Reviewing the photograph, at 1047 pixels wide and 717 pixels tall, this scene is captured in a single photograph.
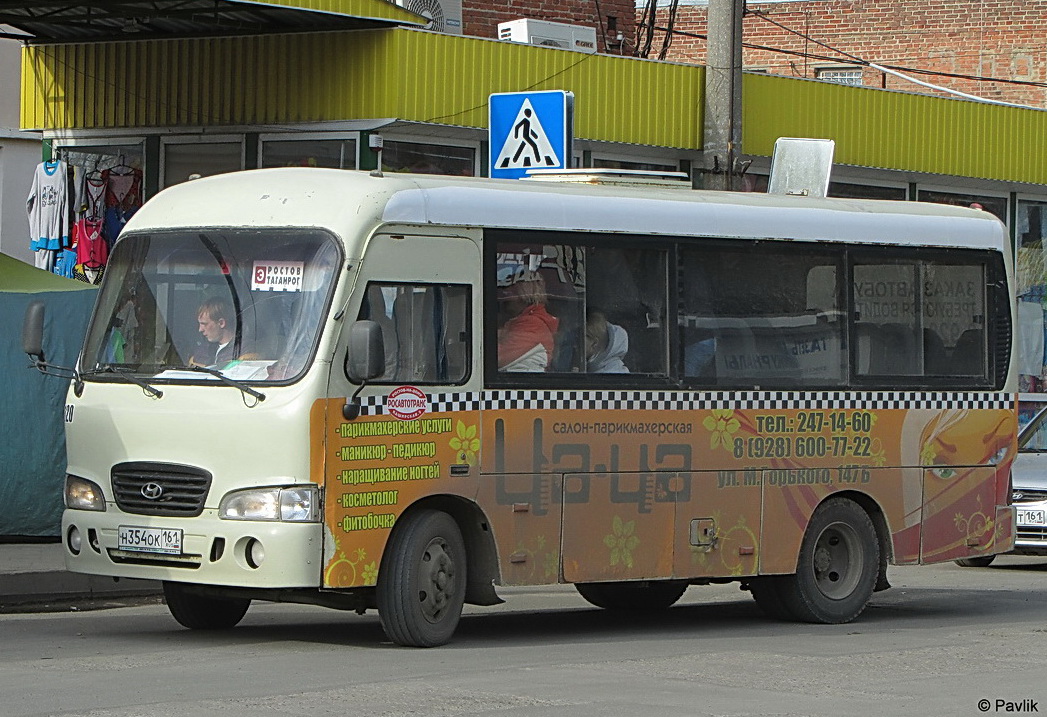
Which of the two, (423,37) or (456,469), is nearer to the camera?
(456,469)

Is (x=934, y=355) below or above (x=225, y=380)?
above

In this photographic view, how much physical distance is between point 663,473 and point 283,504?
110 inches

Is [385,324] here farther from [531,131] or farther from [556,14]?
[556,14]

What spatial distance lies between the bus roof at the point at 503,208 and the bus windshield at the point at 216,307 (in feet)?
0.42

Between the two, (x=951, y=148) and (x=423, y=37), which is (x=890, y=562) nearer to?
(x=423, y=37)

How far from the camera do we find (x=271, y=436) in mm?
10359

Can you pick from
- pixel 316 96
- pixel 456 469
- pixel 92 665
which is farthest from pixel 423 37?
pixel 92 665

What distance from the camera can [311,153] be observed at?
18.7m

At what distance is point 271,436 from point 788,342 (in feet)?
13.4

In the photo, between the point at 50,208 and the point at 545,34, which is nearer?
the point at 50,208

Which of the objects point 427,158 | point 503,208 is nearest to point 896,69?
point 427,158

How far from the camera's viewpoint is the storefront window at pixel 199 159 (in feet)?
62.9

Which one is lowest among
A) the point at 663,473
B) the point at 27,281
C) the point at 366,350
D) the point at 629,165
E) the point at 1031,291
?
the point at 663,473

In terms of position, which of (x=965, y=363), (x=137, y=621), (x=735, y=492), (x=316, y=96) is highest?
(x=316, y=96)
